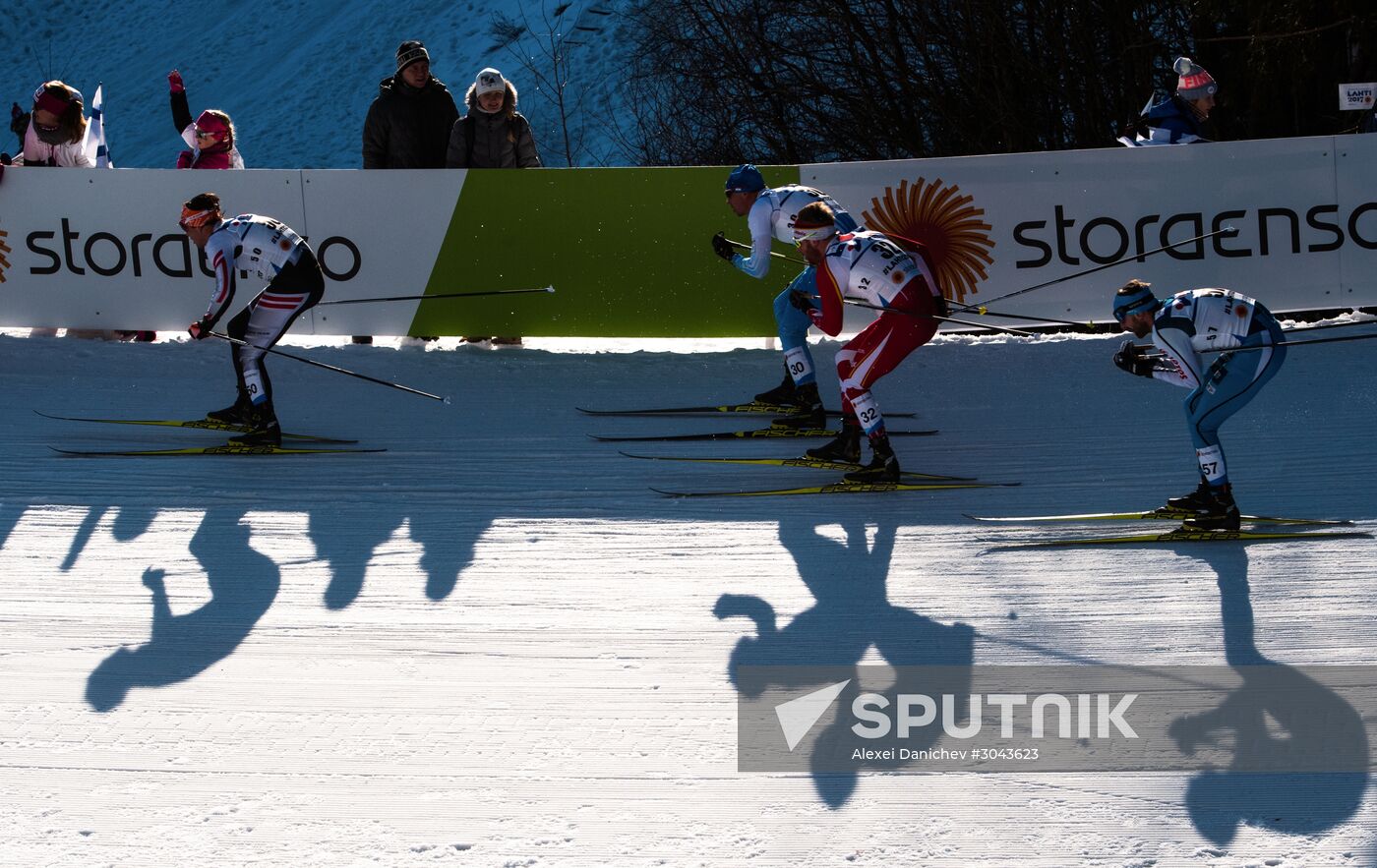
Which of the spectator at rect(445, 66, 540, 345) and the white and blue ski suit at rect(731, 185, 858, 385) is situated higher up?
the spectator at rect(445, 66, 540, 345)

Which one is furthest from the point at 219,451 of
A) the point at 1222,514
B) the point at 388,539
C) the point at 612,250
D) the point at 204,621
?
the point at 1222,514

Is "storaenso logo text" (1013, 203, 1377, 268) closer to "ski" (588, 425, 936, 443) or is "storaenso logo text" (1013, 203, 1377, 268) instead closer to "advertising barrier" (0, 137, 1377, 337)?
"advertising barrier" (0, 137, 1377, 337)

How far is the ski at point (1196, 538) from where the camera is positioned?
20.2ft

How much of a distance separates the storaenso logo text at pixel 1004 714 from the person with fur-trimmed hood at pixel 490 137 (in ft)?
20.4

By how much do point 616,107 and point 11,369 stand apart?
15.6 meters

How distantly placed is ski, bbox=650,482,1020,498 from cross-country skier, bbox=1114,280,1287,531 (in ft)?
4.01

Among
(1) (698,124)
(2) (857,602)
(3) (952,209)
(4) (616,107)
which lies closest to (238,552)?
(2) (857,602)

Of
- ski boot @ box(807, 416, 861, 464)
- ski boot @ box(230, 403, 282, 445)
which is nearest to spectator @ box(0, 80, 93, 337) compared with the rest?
ski boot @ box(230, 403, 282, 445)

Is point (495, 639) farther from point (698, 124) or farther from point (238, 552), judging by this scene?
point (698, 124)

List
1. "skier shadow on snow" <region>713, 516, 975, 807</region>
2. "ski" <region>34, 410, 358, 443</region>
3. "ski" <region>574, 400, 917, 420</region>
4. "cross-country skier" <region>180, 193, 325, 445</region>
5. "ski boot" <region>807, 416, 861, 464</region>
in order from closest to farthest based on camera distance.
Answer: "skier shadow on snow" <region>713, 516, 975, 807</region> → "ski boot" <region>807, 416, 861, 464</region> → "cross-country skier" <region>180, 193, 325, 445</region> → "ski" <region>34, 410, 358, 443</region> → "ski" <region>574, 400, 917, 420</region>

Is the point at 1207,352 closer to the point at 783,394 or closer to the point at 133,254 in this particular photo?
the point at 783,394

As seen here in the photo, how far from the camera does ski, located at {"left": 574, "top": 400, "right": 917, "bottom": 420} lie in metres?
8.58

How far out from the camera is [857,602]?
563 cm

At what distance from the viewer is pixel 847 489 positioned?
7199 mm
